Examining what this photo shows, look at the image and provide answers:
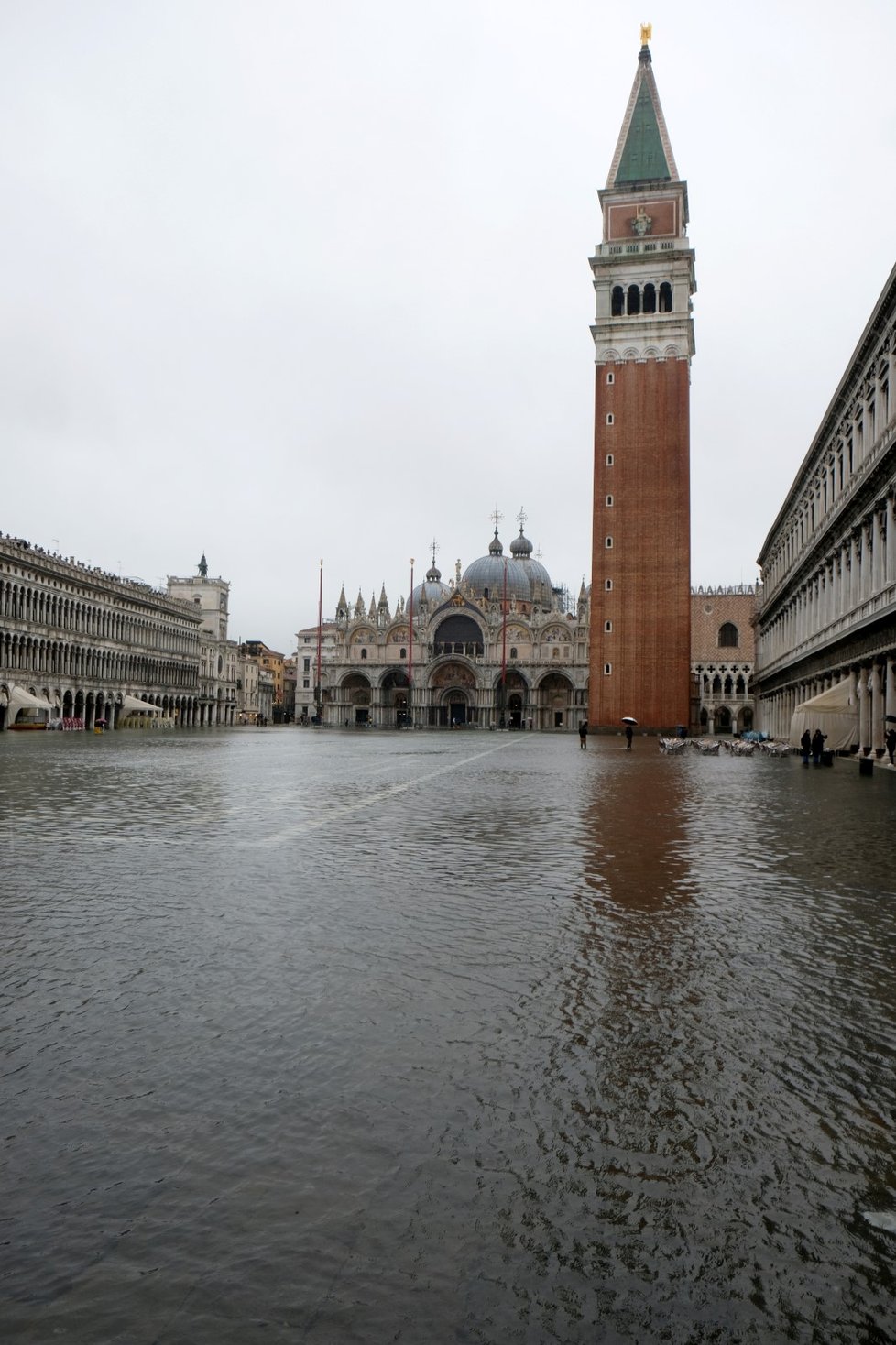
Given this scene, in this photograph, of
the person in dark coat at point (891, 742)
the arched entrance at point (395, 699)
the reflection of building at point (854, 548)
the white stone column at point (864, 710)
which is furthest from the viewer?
the arched entrance at point (395, 699)

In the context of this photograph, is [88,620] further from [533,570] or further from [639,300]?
[533,570]

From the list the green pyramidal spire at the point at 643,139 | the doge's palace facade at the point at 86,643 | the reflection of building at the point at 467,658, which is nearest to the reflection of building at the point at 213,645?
the doge's palace facade at the point at 86,643

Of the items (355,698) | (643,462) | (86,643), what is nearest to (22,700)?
(86,643)

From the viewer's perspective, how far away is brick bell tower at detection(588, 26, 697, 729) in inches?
2496

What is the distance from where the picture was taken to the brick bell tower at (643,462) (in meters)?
63.4

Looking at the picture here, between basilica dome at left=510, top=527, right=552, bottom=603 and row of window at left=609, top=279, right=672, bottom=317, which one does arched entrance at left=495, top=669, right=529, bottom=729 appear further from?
row of window at left=609, top=279, right=672, bottom=317

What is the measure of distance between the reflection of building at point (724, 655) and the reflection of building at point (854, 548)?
129 ft

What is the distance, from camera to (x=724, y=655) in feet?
285

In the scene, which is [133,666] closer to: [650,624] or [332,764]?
[650,624]

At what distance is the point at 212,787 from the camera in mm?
18766

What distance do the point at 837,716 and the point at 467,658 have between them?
246 ft

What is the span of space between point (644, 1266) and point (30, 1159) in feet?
7.26

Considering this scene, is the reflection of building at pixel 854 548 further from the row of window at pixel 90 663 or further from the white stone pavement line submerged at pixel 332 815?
the row of window at pixel 90 663

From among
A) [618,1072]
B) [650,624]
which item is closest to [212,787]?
[618,1072]
